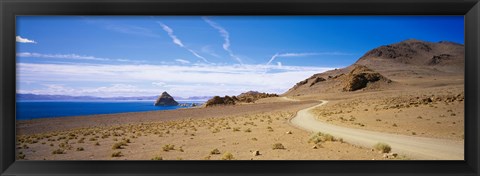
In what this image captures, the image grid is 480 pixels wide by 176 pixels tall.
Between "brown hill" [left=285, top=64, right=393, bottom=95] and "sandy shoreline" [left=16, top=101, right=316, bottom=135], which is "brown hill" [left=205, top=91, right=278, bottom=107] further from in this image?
"brown hill" [left=285, top=64, right=393, bottom=95]

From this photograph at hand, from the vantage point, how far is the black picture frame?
6.65m

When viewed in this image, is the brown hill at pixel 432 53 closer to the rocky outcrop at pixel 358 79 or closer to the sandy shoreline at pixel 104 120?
the sandy shoreline at pixel 104 120

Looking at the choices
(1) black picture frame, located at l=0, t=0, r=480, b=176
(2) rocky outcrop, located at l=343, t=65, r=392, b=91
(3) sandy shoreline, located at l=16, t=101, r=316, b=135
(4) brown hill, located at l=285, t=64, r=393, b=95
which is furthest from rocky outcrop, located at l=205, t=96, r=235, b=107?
(1) black picture frame, located at l=0, t=0, r=480, b=176

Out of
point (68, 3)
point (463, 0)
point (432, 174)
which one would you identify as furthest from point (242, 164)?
point (463, 0)

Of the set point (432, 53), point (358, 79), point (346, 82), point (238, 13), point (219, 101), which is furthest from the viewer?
point (346, 82)

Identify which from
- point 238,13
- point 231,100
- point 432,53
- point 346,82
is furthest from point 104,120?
point 346,82

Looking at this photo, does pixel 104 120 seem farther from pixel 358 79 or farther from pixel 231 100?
pixel 358 79

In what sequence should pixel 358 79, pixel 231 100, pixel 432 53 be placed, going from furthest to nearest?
pixel 358 79 → pixel 231 100 → pixel 432 53

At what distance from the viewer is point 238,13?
22.1 ft

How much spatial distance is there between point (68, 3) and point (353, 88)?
73.1 m

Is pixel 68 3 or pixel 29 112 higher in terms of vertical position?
pixel 68 3

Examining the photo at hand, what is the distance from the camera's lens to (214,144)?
12.5 meters

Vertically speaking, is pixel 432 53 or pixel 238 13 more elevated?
pixel 432 53
